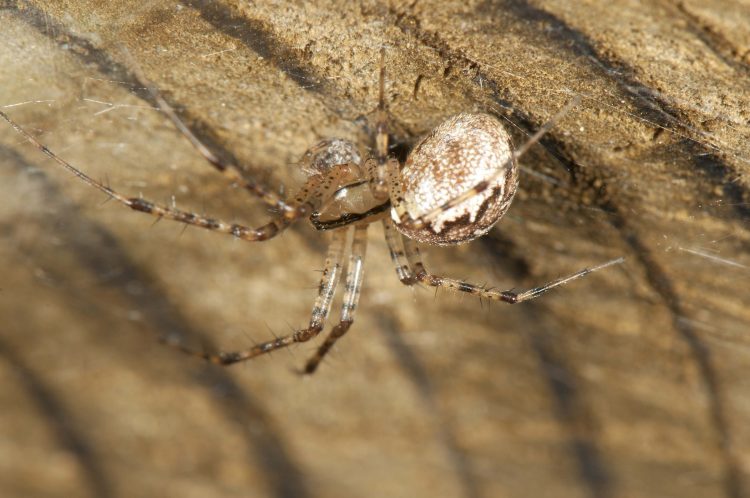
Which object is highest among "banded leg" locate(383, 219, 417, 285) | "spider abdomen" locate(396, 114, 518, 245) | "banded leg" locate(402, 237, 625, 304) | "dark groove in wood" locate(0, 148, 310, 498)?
"spider abdomen" locate(396, 114, 518, 245)

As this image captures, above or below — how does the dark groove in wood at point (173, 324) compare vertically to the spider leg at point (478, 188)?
below

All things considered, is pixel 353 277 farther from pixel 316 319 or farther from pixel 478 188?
pixel 478 188

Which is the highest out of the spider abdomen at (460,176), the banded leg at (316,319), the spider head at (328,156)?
the spider abdomen at (460,176)

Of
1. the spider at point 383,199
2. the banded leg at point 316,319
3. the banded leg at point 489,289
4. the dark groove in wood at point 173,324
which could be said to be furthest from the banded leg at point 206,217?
the dark groove in wood at point 173,324

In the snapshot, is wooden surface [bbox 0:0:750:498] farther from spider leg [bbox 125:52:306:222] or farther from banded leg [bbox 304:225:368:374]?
banded leg [bbox 304:225:368:374]

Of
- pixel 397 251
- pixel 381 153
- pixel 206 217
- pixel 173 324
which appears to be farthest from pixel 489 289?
pixel 173 324

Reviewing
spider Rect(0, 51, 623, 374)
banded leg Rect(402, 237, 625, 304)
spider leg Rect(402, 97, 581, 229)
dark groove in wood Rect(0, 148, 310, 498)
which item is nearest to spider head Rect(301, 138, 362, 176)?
spider Rect(0, 51, 623, 374)

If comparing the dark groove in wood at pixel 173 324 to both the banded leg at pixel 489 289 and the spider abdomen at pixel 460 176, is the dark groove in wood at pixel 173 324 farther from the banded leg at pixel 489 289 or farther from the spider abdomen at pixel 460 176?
the spider abdomen at pixel 460 176
